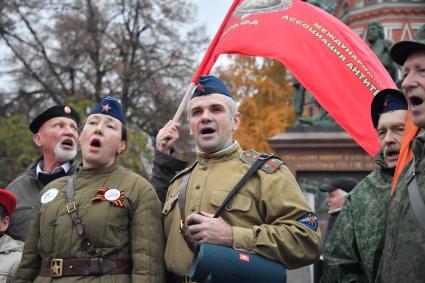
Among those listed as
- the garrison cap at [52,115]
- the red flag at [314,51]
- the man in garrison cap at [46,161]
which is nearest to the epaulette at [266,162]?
the red flag at [314,51]

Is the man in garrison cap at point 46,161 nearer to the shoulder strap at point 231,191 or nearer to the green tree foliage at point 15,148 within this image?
the shoulder strap at point 231,191

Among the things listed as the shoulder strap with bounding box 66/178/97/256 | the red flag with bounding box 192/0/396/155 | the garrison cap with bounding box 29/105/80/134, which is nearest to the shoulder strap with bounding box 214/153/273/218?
the shoulder strap with bounding box 66/178/97/256

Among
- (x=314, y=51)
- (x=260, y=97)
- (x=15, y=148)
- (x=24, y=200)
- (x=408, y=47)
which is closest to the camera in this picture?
(x=408, y=47)

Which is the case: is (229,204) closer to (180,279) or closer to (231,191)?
(231,191)

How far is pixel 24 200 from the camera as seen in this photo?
461 cm

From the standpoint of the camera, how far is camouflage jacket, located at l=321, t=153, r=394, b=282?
127 inches

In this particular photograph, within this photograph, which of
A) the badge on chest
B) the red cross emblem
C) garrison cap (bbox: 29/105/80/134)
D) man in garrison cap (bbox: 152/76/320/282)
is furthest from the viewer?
garrison cap (bbox: 29/105/80/134)

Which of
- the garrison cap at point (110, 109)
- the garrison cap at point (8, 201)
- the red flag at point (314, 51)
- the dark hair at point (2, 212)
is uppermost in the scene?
the red flag at point (314, 51)

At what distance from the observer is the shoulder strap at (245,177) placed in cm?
317

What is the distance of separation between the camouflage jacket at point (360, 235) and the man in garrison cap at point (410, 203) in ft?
1.66

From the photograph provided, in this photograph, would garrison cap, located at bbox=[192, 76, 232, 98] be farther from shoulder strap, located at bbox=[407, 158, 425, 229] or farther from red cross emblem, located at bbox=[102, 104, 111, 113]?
shoulder strap, located at bbox=[407, 158, 425, 229]

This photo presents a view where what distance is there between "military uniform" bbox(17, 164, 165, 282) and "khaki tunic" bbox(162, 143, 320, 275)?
98 millimetres

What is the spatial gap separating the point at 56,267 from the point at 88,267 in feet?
0.61

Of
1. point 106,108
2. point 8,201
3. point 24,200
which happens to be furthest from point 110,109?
point 24,200
